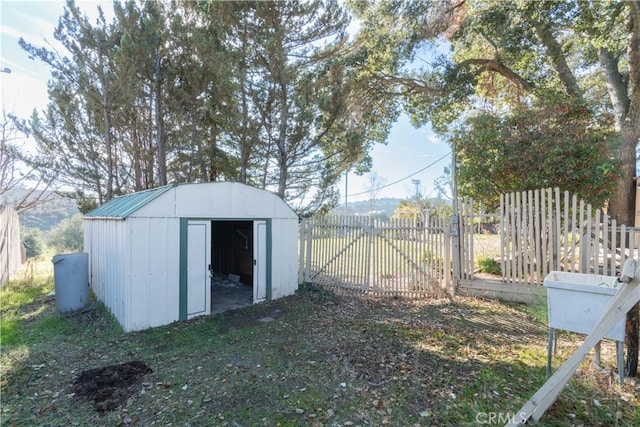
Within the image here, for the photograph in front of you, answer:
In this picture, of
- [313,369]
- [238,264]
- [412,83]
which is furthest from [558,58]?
[238,264]

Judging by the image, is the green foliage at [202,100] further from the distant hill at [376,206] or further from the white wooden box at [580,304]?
the distant hill at [376,206]

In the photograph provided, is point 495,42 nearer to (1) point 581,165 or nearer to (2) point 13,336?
(1) point 581,165

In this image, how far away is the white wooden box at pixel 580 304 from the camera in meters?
2.90

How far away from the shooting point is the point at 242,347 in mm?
4297

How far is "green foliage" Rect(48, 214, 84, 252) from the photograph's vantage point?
21508 mm

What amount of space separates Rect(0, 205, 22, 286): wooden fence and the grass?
3.44m

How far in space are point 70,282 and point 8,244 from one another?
196 inches

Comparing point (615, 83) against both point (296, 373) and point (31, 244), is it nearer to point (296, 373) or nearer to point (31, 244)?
point (296, 373)

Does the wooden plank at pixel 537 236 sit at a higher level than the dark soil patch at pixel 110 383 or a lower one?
higher

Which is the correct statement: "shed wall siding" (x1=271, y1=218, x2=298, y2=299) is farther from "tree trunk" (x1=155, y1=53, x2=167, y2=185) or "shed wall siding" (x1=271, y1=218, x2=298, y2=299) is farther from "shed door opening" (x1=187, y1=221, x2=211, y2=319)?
"tree trunk" (x1=155, y1=53, x2=167, y2=185)

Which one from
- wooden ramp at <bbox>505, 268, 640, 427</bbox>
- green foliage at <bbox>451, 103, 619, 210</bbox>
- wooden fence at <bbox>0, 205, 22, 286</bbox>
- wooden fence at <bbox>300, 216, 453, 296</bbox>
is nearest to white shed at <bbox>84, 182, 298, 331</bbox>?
wooden fence at <bbox>300, 216, 453, 296</bbox>

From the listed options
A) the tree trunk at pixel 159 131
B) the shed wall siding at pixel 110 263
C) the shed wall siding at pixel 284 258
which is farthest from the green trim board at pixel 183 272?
the tree trunk at pixel 159 131

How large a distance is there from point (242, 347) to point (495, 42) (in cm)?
1113

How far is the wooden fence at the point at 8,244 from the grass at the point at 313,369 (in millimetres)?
3440
